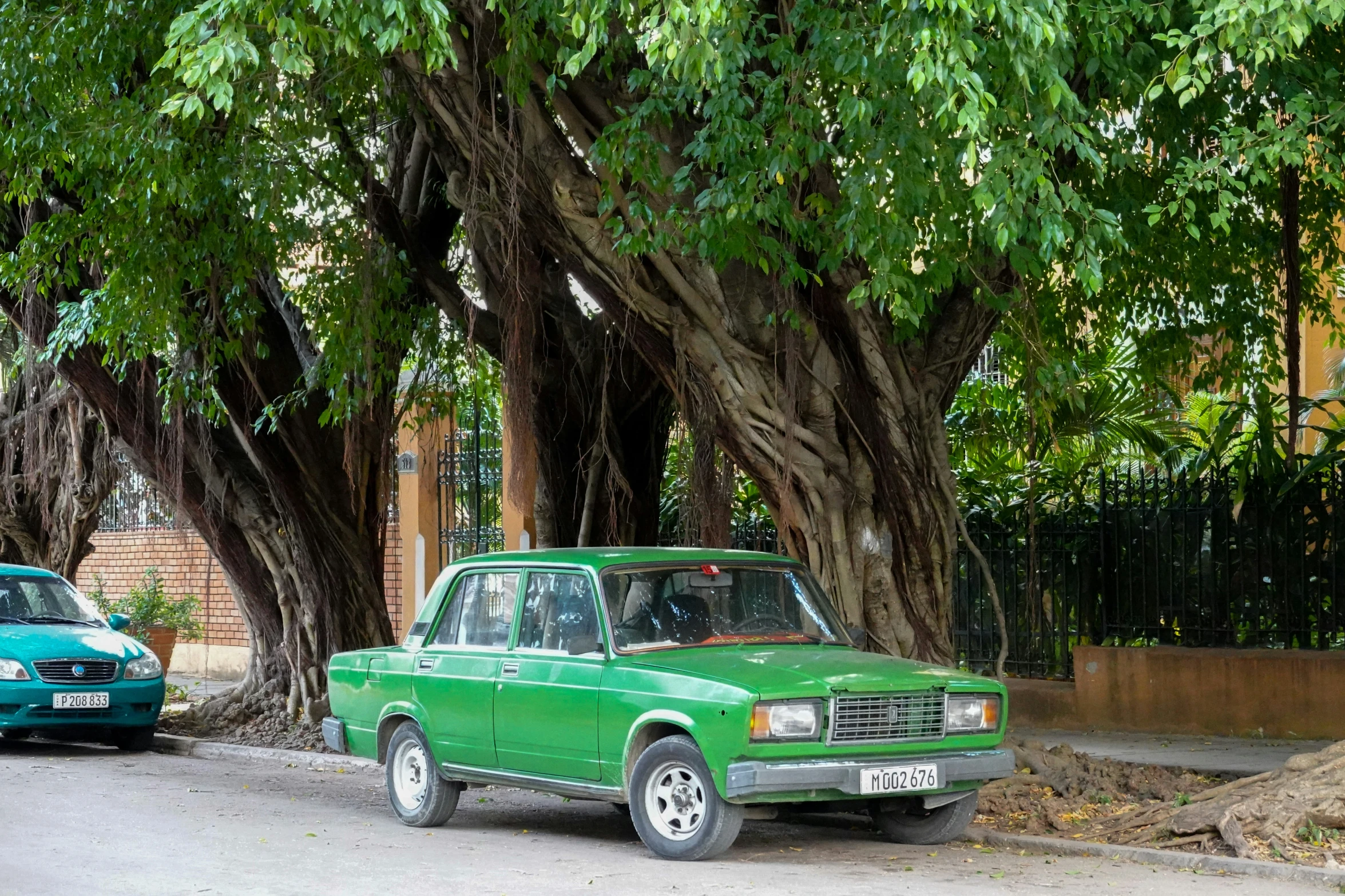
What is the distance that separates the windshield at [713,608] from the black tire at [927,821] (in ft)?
3.20

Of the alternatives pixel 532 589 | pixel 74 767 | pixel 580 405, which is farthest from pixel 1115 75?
pixel 74 767

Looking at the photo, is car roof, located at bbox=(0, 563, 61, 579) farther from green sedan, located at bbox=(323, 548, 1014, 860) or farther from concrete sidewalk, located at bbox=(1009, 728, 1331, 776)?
concrete sidewalk, located at bbox=(1009, 728, 1331, 776)

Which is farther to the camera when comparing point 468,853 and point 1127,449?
point 1127,449

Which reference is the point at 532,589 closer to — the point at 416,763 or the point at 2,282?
the point at 416,763

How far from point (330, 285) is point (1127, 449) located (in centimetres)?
820

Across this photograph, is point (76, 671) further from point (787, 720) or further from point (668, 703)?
point (787, 720)

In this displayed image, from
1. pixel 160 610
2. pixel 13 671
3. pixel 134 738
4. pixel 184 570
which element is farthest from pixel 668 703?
pixel 184 570

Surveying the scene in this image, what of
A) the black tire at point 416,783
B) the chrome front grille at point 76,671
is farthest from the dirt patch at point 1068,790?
the chrome front grille at point 76,671

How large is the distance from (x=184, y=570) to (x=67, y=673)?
10882 millimetres

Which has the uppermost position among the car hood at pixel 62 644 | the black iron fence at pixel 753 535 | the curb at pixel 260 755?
the black iron fence at pixel 753 535

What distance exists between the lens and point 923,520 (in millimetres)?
10781

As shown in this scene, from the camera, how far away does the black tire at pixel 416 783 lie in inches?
355

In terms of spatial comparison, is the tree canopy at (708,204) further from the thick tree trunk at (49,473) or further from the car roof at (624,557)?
the thick tree trunk at (49,473)

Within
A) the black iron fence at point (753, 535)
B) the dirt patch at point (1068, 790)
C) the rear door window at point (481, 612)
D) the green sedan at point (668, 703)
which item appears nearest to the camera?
the green sedan at point (668, 703)
